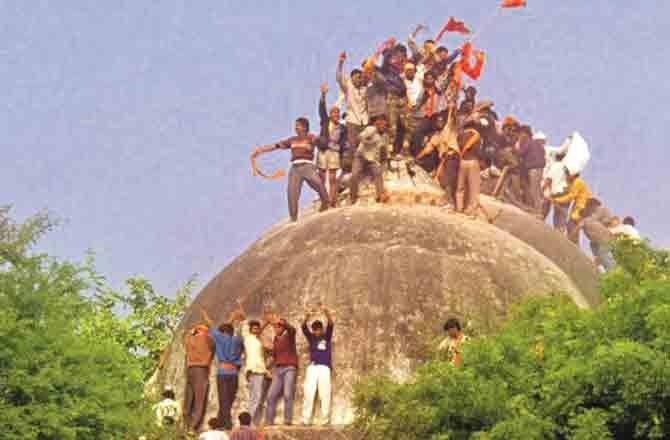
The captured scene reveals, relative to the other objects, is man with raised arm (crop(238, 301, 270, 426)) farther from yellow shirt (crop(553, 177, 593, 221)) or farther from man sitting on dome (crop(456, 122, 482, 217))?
yellow shirt (crop(553, 177, 593, 221))

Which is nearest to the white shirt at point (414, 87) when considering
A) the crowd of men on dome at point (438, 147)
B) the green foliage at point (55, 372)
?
the crowd of men on dome at point (438, 147)

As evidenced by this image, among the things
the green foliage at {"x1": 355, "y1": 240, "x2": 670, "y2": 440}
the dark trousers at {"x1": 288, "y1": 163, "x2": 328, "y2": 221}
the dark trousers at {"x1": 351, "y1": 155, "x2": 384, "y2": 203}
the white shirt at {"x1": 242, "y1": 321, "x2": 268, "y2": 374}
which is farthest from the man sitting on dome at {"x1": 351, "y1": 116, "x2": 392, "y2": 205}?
the green foliage at {"x1": 355, "y1": 240, "x2": 670, "y2": 440}

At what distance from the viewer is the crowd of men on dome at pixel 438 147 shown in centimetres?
1862

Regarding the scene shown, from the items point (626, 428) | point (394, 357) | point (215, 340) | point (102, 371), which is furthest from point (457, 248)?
point (626, 428)

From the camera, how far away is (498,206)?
2164cm

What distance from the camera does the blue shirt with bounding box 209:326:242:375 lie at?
1512 cm

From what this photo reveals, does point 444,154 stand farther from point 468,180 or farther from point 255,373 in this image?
point 255,373

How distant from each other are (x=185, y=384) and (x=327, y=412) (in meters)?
2.38

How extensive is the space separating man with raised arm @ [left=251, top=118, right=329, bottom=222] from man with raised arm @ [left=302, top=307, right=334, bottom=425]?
4051 millimetres

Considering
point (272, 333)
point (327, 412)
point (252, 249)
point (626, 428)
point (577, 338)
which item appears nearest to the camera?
point (626, 428)

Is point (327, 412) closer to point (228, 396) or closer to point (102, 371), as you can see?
point (228, 396)

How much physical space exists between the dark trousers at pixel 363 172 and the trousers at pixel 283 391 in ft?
14.0

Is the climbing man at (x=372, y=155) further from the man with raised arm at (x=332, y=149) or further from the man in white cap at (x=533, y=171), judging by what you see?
the man in white cap at (x=533, y=171)

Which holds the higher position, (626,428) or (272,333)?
(272,333)
